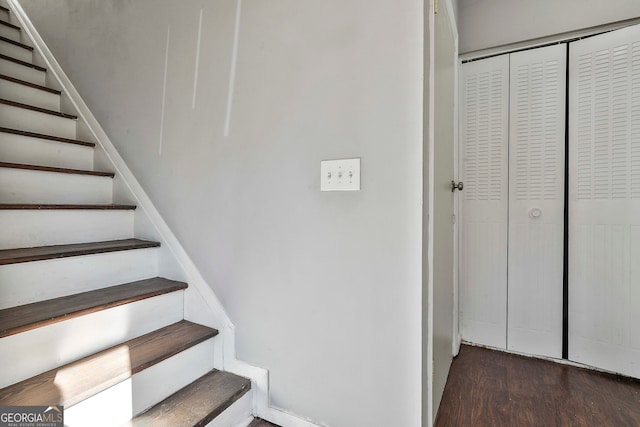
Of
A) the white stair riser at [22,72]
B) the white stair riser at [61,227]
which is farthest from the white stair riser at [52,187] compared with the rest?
the white stair riser at [22,72]

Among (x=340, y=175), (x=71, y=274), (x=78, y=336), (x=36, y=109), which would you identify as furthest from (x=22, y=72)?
(x=340, y=175)

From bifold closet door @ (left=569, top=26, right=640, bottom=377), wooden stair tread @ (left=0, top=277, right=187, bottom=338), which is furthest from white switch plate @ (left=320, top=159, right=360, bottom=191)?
bifold closet door @ (left=569, top=26, right=640, bottom=377)

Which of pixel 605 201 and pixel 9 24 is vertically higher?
pixel 9 24

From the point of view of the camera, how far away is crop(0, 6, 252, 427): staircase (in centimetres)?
100

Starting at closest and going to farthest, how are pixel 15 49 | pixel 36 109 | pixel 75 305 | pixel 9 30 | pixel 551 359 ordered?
pixel 75 305, pixel 36 109, pixel 551 359, pixel 15 49, pixel 9 30

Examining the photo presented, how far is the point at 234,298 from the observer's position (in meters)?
1.42

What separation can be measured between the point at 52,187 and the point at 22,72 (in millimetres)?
1144

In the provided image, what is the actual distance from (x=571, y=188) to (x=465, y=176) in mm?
592

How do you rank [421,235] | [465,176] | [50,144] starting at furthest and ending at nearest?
[465,176] → [50,144] → [421,235]

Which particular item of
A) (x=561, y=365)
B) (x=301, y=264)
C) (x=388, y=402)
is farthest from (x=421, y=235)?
(x=561, y=365)

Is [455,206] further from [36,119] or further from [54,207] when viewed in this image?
[36,119]

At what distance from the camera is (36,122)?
1.82 meters

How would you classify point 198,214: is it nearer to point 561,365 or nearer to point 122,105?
point 122,105

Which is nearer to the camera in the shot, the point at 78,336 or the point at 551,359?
the point at 78,336
